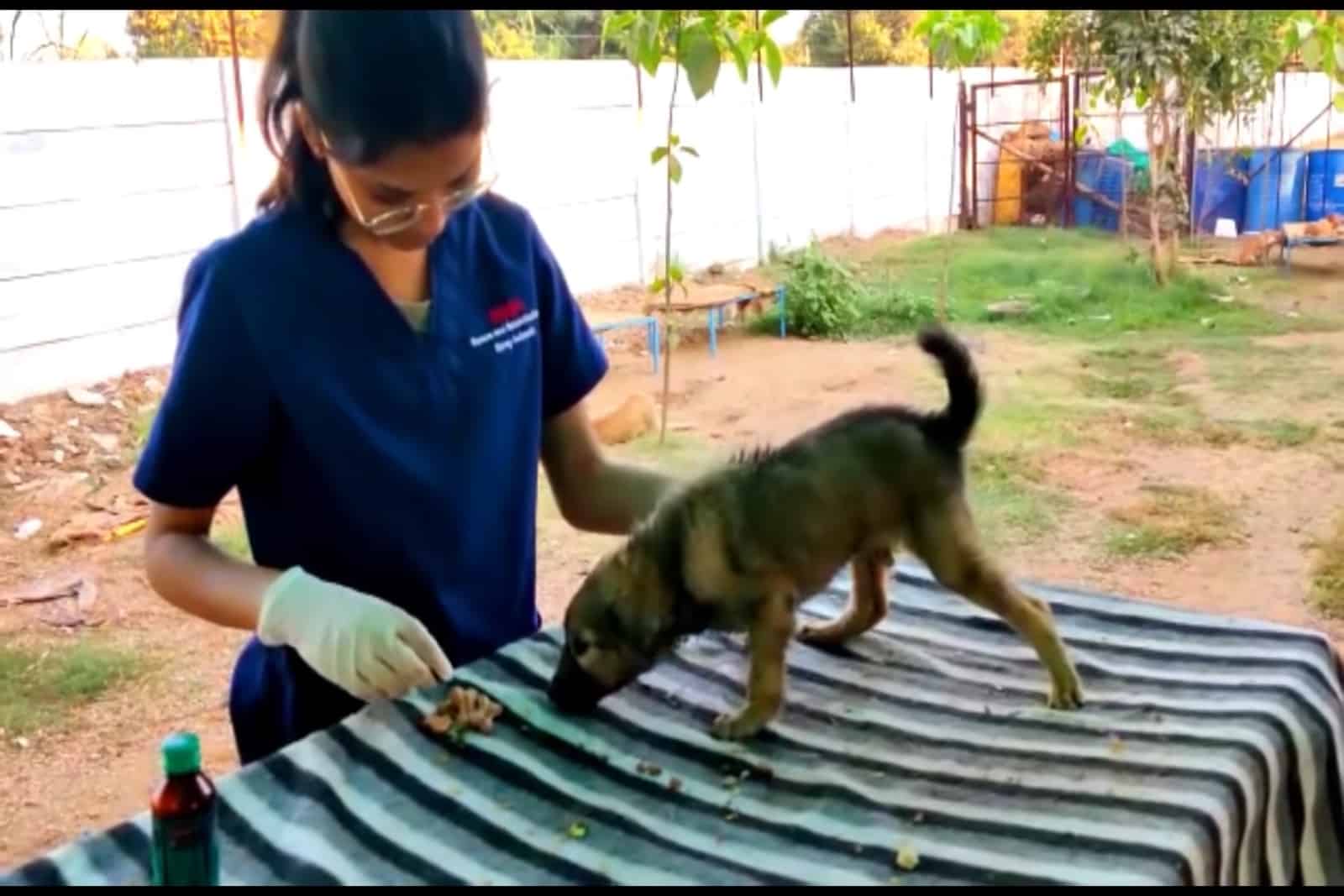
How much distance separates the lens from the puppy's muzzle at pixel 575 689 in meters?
1.62

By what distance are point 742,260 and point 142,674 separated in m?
7.73

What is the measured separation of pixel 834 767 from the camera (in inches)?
57.8

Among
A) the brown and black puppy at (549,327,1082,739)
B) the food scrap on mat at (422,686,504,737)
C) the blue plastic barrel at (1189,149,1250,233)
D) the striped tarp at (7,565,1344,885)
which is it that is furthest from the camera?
the blue plastic barrel at (1189,149,1250,233)

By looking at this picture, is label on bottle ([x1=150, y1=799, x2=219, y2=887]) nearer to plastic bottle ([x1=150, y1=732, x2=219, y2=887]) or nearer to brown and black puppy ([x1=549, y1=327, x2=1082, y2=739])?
plastic bottle ([x1=150, y1=732, x2=219, y2=887])

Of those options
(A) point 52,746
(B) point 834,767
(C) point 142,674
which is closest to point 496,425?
(B) point 834,767

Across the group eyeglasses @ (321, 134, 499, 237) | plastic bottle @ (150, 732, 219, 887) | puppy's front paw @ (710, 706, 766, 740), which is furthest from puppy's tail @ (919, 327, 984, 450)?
plastic bottle @ (150, 732, 219, 887)

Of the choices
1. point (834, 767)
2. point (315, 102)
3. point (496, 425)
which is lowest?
point (834, 767)

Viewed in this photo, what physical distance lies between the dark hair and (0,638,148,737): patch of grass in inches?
120

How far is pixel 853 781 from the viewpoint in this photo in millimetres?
1425

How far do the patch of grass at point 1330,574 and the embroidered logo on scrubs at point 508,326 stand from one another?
334cm

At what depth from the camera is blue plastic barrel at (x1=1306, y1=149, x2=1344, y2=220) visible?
42.6ft

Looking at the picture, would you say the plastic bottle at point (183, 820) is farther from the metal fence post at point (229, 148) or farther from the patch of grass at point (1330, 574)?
the metal fence post at point (229, 148)

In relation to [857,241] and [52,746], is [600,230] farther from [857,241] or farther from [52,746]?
[52,746]

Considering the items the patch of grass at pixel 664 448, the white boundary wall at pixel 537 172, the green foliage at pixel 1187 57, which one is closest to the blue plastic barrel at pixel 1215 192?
the white boundary wall at pixel 537 172
